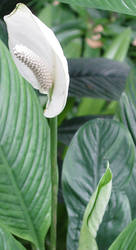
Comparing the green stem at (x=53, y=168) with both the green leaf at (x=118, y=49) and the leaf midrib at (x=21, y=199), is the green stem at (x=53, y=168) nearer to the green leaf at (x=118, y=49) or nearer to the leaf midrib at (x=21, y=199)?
the leaf midrib at (x=21, y=199)

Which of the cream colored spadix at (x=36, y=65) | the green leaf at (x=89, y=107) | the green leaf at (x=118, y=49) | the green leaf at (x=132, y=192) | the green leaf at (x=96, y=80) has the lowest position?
the green leaf at (x=89, y=107)

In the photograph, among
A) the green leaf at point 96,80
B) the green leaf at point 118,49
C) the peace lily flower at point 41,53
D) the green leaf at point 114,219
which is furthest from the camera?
the green leaf at point 118,49

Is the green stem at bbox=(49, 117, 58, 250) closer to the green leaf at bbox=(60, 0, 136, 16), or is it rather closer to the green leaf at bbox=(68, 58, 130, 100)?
the green leaf at bbox=(60, 0, 136, 16)

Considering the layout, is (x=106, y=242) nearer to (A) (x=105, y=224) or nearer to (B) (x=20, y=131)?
(A) (x=105, y=224)

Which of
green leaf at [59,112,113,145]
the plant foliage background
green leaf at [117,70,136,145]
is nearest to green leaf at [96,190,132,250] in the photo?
the plant foliage background

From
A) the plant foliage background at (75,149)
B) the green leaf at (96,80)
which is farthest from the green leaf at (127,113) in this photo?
the green leaf at (96,80)
